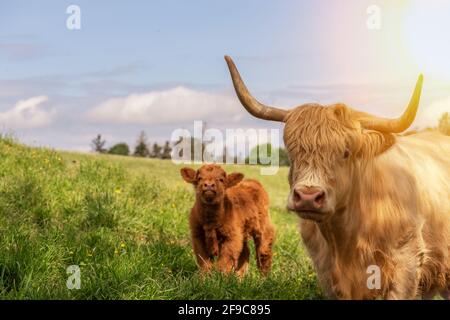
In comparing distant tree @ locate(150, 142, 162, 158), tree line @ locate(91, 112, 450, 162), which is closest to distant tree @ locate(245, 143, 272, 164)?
tree line @ locate(91, 112, 450, 162)

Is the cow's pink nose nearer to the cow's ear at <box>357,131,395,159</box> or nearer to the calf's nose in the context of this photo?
the cow's ear at <box>357,131,395,159</box>

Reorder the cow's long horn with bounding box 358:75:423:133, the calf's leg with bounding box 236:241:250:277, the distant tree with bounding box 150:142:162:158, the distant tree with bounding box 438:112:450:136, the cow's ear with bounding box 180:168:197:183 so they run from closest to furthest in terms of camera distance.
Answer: the cow's long horn with bounding box 358:75:423:133 → the distant tree with bounding box 438:112:450:136 → the cow's ear with bounding box 180:168:197:183 → the calf's leg with bounding box 236:241:250:277 → the distant tree with bounding box 150:142:162:158

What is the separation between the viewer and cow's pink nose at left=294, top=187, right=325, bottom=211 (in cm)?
426

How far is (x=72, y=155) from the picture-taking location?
15.7m

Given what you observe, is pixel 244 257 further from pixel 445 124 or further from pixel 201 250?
pixel 445 124


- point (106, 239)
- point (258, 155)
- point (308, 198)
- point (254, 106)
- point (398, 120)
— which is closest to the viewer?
point (308, 198)

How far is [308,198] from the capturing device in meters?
4.26

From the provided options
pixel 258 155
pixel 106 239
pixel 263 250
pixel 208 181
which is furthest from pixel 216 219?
pixel 258 155

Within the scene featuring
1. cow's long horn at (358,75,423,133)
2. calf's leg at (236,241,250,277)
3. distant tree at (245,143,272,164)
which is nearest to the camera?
cow's long horn at (358,75,423,133)

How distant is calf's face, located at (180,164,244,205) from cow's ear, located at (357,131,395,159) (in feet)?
9.91

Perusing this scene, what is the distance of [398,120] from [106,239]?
425cm

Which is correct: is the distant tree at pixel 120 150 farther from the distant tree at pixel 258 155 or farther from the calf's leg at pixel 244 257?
the distant tree at pixel 258 155

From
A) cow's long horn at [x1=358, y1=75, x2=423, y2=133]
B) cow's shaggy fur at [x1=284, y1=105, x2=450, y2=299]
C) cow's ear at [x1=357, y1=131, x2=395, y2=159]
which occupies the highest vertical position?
cow's long horn at [x1=358, y1=75, x2=423, y2=133]

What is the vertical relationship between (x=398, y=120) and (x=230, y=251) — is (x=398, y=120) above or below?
above
